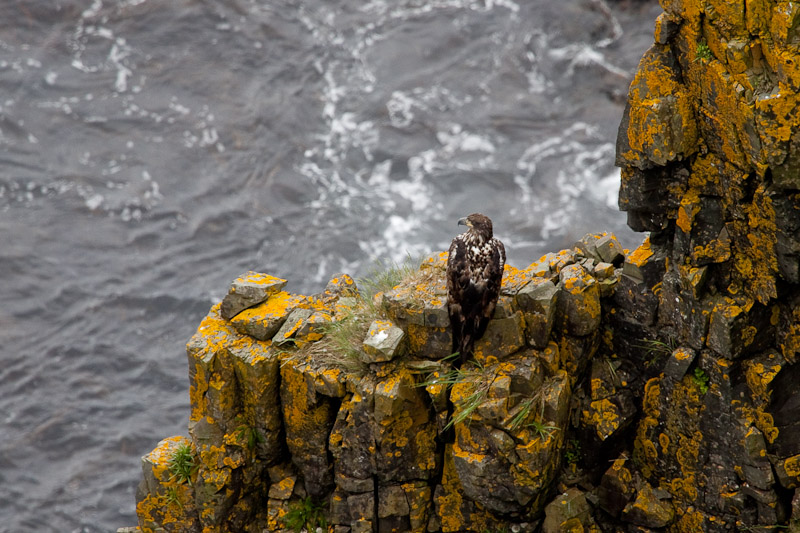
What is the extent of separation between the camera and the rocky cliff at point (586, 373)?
8914mm

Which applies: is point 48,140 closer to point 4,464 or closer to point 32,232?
point 32,232

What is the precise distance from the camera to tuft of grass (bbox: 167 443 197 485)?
11.5 metres

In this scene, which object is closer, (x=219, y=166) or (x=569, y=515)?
(x=569, y=515)

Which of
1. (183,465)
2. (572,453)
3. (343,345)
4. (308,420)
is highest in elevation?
(343,345)

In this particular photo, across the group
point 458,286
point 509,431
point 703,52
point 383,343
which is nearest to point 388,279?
point 383,343

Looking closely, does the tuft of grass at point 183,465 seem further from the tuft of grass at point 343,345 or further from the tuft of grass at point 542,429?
the tuft of grass at point 542,429

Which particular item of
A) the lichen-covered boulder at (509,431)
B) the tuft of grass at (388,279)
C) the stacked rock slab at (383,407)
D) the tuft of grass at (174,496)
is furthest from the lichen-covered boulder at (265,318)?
the lichen-covered boulder at (509,431)

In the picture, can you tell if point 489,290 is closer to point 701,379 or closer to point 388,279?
point 388,279

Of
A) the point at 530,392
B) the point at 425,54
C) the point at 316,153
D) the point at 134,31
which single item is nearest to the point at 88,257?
the point at 316,153

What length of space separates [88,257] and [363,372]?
1708 cm

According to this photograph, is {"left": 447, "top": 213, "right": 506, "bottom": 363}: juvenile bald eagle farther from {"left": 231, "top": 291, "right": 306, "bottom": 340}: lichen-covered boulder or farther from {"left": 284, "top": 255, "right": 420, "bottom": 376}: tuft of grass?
{"left": 231, "top": 291, "right": 306, "bottom": 340}: lichen-covered boulder

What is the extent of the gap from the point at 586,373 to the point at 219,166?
19195 mm

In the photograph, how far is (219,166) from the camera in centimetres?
2753

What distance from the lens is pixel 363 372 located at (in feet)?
34.4
